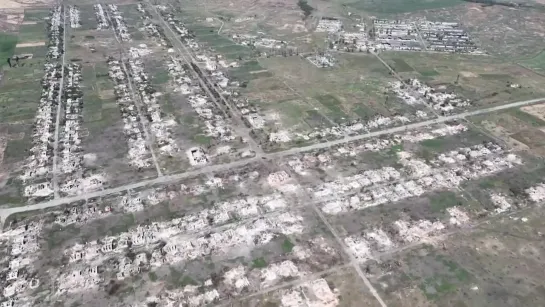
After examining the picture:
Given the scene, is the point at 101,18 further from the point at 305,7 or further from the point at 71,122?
the point at 305,7

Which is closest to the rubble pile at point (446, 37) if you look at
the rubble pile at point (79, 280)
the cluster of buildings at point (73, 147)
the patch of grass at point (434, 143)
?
the patch of grass at point (434, 143)

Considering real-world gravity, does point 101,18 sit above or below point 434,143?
above

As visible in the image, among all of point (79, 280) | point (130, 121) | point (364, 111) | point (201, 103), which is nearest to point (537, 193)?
point (364, 111)

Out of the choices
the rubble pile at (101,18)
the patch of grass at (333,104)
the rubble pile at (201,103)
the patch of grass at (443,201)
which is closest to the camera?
the patch of grass at (443,201)

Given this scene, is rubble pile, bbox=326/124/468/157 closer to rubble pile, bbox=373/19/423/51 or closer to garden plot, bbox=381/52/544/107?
garden plot, bbox=381/52/544/107

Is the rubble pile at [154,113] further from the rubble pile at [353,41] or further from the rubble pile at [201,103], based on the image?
the rubble pile at [353,41]
